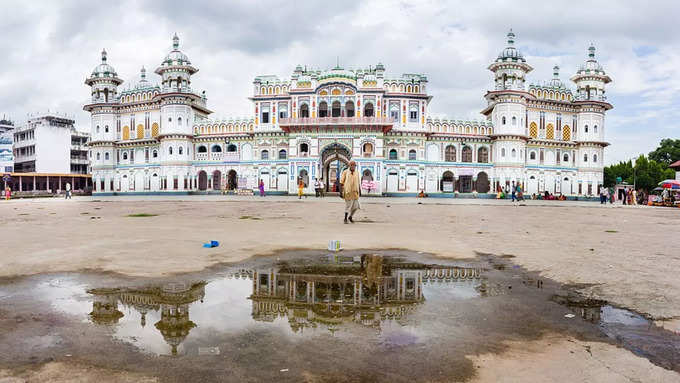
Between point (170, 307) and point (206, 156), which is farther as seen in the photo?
point (206, 156)

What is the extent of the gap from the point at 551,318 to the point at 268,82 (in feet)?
145

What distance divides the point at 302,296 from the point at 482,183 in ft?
144

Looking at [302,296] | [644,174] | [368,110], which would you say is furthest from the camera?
[644,174]

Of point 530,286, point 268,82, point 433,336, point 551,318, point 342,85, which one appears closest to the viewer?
point 433,336

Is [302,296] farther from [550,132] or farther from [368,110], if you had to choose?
[550,132]

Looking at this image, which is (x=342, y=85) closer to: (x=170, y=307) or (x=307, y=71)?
(x=307, y=71)

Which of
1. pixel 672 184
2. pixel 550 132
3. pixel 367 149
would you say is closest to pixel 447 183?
pixel 367 149

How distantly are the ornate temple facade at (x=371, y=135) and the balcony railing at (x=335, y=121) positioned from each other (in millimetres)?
95

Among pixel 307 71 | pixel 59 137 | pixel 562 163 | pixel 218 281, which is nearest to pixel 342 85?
pixel 307 71

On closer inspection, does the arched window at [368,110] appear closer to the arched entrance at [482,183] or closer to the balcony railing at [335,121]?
the balcony railing at [335,121]

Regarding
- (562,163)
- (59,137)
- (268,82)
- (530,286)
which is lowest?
(530,286)

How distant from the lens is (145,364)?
242cm

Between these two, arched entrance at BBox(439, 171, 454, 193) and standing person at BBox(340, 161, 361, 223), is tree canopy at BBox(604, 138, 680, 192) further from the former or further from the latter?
standing person at BBox(340, 161, 361, 223)

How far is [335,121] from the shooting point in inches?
1590
